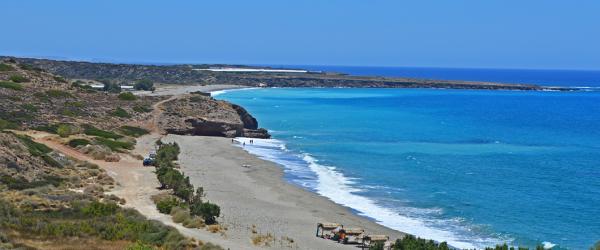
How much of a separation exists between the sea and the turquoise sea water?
75 mm

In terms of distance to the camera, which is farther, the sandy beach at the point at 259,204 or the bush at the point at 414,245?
the sandy beach at the point at 259,204

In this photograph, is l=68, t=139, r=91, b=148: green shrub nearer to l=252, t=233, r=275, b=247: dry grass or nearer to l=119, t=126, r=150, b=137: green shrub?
l=119, t=126, r=150, b=137: green shrub

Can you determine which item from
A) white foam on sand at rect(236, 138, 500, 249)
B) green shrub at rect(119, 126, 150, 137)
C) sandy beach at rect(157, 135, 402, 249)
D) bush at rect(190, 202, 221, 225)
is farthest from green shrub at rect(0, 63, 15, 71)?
bush at rect(190, 202, 221, 225)

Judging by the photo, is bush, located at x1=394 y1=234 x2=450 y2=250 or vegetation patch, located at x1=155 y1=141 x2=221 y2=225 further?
vegetation patch, located at x1=155 y1=141 x2=221 y2=225

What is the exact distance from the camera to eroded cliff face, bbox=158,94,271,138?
66.4 meters

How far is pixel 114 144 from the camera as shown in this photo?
161 ft

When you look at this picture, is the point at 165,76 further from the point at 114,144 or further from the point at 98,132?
the point at 114,144

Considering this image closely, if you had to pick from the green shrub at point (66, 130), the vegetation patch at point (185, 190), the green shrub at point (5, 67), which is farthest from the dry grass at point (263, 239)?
the green shrub at point (5, 67)

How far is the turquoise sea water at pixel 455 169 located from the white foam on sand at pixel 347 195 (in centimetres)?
6

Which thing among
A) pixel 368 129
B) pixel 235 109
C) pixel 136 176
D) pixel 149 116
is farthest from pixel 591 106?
pixel 136 176

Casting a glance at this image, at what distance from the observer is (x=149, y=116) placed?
67.4 meters

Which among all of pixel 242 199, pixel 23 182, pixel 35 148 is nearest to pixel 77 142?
pixel 35 148

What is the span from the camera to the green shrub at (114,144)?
48094 millimetres

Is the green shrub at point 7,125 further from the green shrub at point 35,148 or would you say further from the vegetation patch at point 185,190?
the vegetation patch at point 185,190
